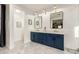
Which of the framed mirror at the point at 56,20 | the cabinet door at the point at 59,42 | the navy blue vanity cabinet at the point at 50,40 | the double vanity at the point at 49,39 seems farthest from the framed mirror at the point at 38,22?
the cabinet door at the point at 59,42

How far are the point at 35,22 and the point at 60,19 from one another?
1142mm

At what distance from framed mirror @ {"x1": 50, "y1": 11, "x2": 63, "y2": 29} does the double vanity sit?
0.49m

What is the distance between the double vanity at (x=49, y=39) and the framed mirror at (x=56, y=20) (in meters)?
0.49

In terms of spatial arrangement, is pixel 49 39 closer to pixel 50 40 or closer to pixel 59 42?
pixel 50 40

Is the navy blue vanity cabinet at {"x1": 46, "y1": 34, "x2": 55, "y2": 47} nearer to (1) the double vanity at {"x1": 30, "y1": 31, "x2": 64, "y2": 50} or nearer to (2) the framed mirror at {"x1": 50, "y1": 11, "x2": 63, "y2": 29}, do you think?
(1) the double vanity at {"x1": 30, "y1": 31, "x2": 64, "y2": 50}

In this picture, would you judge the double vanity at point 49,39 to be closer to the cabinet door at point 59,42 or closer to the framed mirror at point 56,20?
the cabinet door at point 59,42

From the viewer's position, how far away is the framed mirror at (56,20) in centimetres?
333

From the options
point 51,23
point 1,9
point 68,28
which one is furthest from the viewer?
point 51,23

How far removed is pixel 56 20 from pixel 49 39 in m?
0.88

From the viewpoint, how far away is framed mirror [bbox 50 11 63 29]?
3334 millimetres

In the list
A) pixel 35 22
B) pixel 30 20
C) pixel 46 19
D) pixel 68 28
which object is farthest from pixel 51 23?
pixel 68 28

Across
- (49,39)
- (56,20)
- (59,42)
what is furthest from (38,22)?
(59,42)

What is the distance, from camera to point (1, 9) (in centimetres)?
298

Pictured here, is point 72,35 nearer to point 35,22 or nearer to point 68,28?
point 68,28
